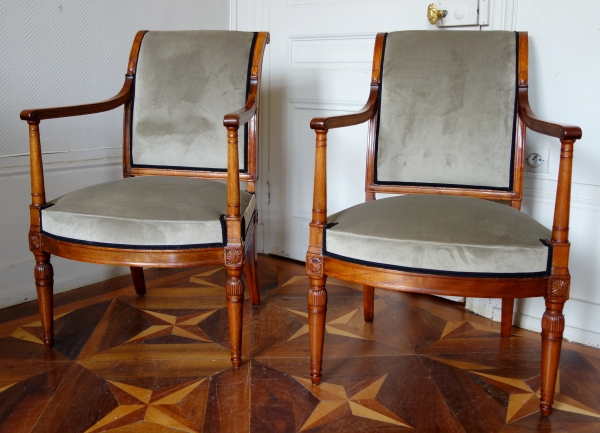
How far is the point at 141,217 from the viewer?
154 centimetres

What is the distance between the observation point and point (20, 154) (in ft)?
6.91

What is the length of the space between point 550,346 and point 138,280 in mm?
1364

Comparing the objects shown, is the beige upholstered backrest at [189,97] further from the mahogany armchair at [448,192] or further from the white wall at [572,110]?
the white wall at [572,110]

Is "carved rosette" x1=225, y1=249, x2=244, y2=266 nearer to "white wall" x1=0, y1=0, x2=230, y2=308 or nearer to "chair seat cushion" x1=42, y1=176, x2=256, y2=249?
"chair seat cushion" x1=42, y1=176, x2=256, y2=249

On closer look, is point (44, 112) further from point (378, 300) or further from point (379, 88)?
point (378, 300)

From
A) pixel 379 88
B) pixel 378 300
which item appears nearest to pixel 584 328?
pixel 378 300

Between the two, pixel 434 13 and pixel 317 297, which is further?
pixel 434 13

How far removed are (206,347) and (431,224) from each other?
2.59 feet

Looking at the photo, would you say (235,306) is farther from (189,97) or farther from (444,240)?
(189,97)

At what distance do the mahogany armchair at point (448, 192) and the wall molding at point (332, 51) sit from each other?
1.51 feet

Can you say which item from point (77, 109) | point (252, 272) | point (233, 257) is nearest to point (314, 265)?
point (233, 257)

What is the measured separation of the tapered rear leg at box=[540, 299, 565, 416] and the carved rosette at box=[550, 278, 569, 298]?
0.02 meters

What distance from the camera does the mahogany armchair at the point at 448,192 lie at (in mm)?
1380

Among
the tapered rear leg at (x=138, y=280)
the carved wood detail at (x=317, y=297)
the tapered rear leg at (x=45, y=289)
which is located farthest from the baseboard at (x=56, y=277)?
the carved wood detail at (x=317, y=297)
